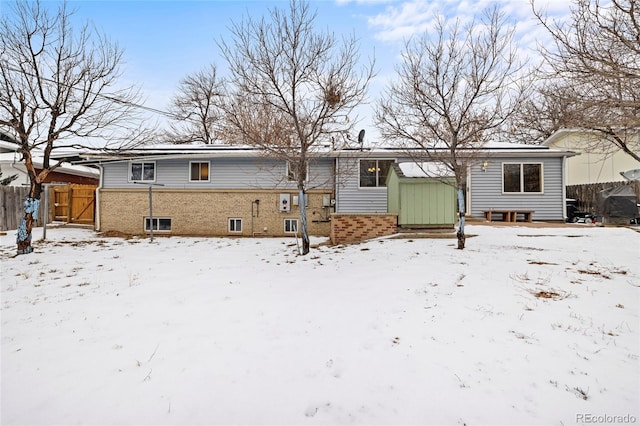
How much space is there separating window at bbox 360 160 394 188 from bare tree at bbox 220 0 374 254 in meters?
4.36

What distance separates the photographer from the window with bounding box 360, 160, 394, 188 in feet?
42.1

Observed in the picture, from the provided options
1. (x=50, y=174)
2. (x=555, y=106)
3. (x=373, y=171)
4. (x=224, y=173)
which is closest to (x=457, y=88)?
(x=555, y=106)

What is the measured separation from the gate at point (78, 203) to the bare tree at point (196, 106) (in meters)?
12.2

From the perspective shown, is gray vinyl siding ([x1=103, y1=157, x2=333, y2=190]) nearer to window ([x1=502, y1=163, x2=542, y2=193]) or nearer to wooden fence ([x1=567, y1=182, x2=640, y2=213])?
window ([x1=502, y1=163, x2=542, y2=193])

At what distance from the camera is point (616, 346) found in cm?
295

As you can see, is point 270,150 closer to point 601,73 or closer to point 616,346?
point 601,73

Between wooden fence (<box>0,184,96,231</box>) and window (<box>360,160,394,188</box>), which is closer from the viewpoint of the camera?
window (<box>360,160,394,188</box>)

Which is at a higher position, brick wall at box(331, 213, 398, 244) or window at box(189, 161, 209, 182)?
window at box(189, 161, 209, 182)

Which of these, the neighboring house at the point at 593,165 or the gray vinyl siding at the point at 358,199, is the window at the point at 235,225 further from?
the neighboring house at the point at 593,165

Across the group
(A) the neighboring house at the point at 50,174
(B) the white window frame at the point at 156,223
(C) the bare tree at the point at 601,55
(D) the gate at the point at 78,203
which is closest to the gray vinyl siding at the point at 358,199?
(B) the white window frame at the point at 156,223

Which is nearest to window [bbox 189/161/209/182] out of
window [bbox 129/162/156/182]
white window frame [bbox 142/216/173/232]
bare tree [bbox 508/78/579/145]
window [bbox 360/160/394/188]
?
window [bbox 129/162/156/182]

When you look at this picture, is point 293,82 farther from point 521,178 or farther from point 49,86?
point 521,178

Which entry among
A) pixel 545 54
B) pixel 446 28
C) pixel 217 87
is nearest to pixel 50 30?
pixel 446 28

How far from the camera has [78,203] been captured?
47.9 ft
